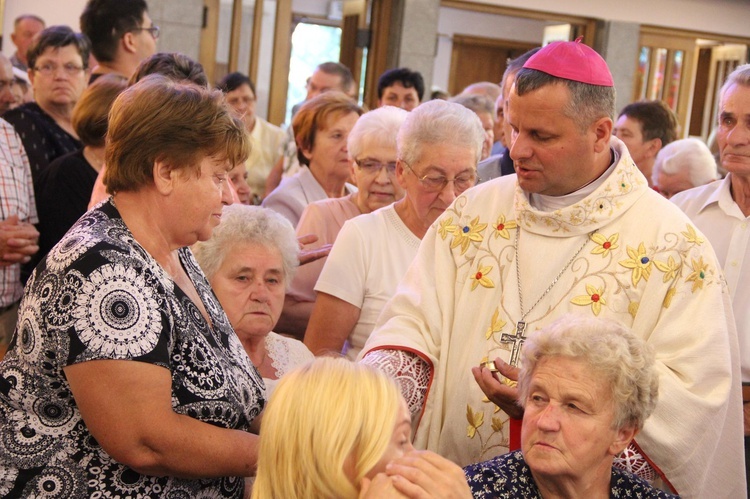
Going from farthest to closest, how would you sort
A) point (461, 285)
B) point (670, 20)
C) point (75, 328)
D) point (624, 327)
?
1. point (670, 20)
2. point (461, 285)
3. point (624, 327)
4. point (75, 328)

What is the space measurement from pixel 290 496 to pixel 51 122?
137 inches

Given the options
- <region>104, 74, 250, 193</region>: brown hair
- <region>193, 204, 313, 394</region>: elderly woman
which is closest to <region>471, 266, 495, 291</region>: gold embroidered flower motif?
<region>193, 204, 313, 394</region>: elderly woman

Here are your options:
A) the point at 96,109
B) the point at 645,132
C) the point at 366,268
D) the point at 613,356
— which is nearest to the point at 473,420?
the point at 613,356

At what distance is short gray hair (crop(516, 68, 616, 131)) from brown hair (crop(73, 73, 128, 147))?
1.80 metres

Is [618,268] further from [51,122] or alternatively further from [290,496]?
[51,122]

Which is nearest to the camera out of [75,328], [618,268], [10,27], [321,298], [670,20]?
[75,328]

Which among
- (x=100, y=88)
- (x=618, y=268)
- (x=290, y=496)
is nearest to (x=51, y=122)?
(x=100, y=88)

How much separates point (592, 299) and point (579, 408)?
434mm

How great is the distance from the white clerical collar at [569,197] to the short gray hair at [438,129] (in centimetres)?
68

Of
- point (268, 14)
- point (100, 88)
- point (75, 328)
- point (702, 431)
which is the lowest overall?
point (702, 431)

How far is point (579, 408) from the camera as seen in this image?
2.29 metres

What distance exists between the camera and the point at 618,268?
262cm

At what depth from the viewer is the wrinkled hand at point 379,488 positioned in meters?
1.73

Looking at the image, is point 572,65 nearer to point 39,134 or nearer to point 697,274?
point 697,274
